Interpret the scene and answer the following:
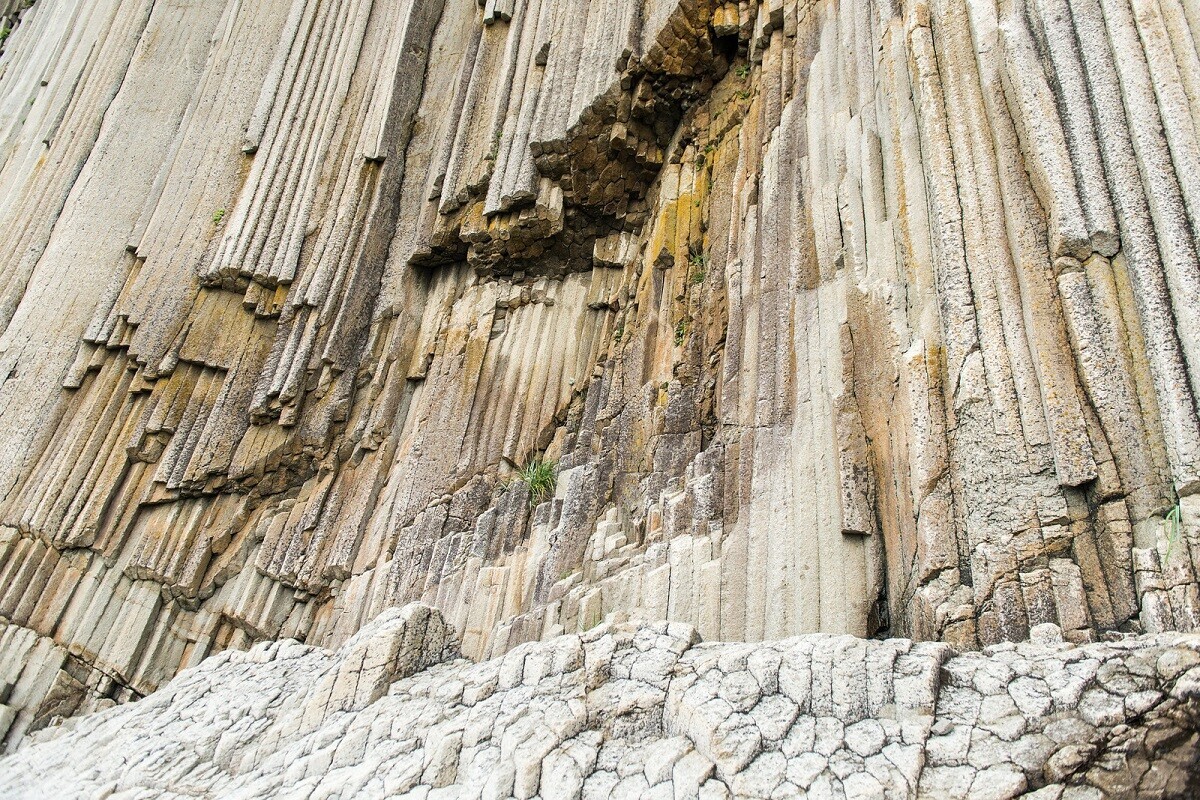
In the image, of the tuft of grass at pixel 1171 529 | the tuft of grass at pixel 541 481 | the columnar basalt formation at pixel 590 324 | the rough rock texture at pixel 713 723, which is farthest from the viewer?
the tuft of grass at pixel 541 481

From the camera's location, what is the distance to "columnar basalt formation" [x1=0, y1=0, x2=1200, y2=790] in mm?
4363

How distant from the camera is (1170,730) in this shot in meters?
2.91

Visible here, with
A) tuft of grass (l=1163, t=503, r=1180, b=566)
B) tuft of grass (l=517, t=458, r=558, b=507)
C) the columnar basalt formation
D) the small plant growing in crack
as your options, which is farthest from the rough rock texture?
the small plant growing in crack

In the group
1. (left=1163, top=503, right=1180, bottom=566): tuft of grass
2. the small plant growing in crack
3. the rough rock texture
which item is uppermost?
the small plant growing in crack

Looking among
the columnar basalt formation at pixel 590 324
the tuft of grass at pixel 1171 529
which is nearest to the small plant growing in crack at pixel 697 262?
the columnar basalt formation at pixel 590 324

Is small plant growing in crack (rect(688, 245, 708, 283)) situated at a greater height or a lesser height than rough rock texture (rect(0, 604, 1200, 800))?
greater

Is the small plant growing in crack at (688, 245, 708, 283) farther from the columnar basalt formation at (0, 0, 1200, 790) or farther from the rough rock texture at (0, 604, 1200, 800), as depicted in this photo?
the rough rock texture at (0, 604, 1200, 800)

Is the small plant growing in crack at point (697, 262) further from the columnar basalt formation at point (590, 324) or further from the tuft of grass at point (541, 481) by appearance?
the tuft of grass at point (541, 481)

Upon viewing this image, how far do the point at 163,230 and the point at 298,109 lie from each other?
263cm

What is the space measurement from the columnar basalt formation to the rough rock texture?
722 mm

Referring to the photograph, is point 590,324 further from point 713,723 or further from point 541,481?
point 713,723

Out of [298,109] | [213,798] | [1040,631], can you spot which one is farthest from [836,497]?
[298,109]

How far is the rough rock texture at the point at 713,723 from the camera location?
3.01m

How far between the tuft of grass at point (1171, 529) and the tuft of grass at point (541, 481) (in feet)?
18.6
